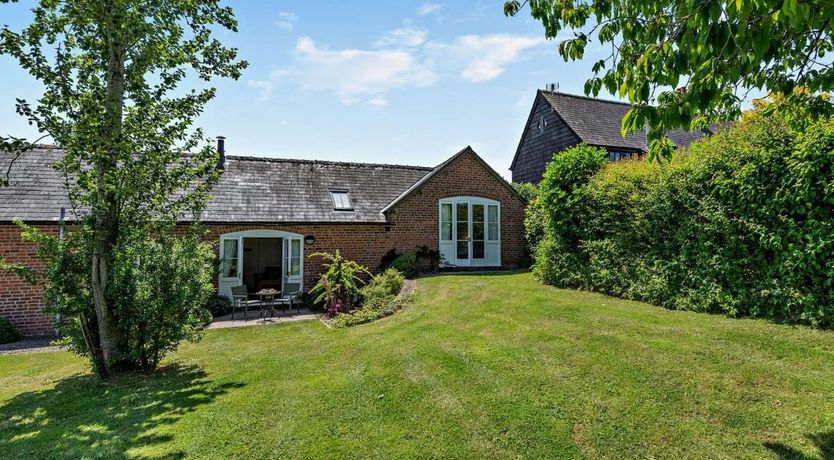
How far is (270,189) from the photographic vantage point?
1534 centimetres

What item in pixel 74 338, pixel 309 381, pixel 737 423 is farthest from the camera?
pixel 74 338

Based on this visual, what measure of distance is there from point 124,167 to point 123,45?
200 cm

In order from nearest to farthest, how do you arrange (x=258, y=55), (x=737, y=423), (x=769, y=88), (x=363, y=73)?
(x=737, y=423), (x=769, y=88), (x=258, y=55), (x=363, y=73)

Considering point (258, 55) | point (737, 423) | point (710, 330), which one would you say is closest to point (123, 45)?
point (258, 55)

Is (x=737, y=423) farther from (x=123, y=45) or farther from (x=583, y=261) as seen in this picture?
(x=123, y=45)

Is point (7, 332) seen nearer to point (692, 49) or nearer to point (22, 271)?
point (22, 271)

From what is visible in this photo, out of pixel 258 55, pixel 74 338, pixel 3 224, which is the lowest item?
pixel 74 338

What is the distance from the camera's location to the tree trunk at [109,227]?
20.7 feet

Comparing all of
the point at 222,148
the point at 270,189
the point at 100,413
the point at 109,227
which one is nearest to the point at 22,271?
the point at 109,227

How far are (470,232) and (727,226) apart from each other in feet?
33.9

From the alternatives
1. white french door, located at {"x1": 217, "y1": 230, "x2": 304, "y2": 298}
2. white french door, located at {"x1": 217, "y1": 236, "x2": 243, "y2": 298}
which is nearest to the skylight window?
white french door, located at {"x1": 217, "y1": 230, "x2": 304, "y2": 298}

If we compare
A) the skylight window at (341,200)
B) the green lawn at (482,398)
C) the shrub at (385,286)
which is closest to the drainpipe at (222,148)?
the skylight window at (341,200)

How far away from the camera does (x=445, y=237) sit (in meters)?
16.5

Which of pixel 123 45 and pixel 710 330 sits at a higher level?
pixel 123 45
